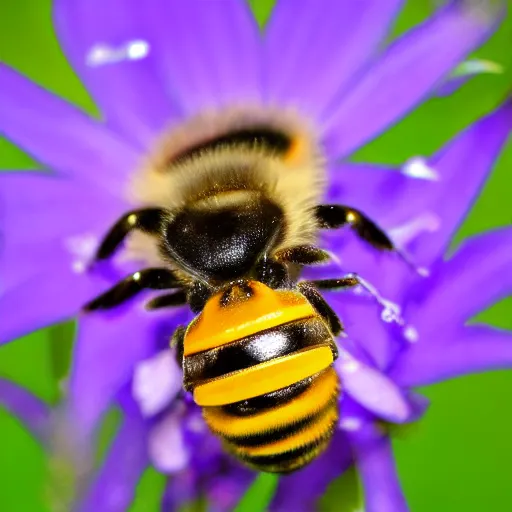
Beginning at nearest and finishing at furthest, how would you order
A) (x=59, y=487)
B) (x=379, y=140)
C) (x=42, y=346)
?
(x=59, y=487) → (x=42, y=346) → (x=379, y=140)

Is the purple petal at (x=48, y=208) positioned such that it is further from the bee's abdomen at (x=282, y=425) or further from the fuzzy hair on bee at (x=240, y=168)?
the bee's abdomen at (x=282, y=425)

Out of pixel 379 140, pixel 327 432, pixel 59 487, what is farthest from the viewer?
pixel 379 140

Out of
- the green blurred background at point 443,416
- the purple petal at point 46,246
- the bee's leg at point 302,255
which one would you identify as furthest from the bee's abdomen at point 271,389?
the green blurred background at point 443,416

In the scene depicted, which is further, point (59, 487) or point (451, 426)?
point (451, 426)

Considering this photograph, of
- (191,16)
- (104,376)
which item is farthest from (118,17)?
(104,376)

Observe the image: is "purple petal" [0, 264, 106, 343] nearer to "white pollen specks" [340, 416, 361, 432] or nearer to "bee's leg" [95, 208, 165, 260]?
"bee's leg" [95, 208, 165, 260]

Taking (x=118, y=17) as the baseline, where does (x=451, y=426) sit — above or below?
below

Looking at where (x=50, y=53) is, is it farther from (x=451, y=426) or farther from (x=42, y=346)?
(x=451, y=426)
